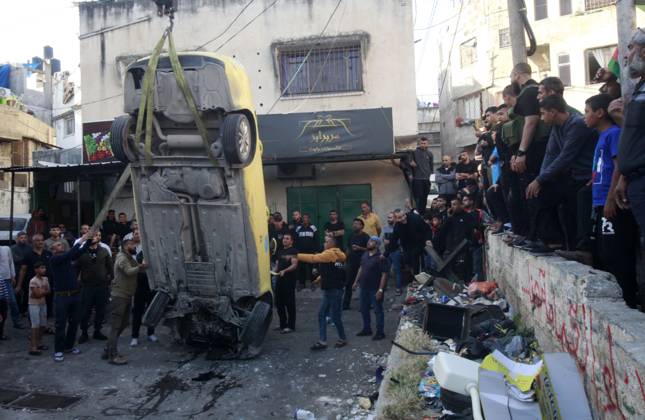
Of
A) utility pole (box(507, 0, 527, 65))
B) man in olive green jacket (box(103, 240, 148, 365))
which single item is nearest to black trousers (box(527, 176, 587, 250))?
utility pole (box(507, 0, 527, 65))

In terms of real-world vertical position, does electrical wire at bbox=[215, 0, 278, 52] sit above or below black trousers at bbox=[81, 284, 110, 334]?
above

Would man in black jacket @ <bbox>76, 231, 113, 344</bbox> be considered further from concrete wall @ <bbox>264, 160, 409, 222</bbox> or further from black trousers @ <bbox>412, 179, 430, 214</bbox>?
black trousers @ <bbox>412, 179, 430, 214</bbox>

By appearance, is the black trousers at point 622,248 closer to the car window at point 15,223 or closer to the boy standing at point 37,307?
the boy standing at point 37,307

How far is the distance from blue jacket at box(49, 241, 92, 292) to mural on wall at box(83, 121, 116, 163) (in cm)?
685

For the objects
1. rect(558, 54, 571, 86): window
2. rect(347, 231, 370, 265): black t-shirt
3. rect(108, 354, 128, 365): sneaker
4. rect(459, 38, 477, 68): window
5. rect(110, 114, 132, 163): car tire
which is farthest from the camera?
rect(459, 38, 477, 68): window

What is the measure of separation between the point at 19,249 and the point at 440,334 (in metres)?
8.21

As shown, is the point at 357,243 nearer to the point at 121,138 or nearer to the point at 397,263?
the point at 397,263

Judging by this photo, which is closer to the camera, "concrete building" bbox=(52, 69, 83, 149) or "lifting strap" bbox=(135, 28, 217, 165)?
"lifting strap" bbox=(135, 28, 217, 165)

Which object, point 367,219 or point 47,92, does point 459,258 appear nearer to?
point 367,219

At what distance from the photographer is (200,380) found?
727cm

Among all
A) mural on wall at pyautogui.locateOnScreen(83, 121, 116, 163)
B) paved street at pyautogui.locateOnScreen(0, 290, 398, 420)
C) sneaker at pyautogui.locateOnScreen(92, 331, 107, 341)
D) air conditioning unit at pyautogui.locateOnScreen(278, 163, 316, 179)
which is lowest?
paved street at pyautogui.locateOnScreen(0, 290, 398, 420)

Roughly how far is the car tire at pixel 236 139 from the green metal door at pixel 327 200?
742cm

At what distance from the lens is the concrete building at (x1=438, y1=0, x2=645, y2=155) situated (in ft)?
70.6

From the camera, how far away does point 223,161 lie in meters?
7.66
